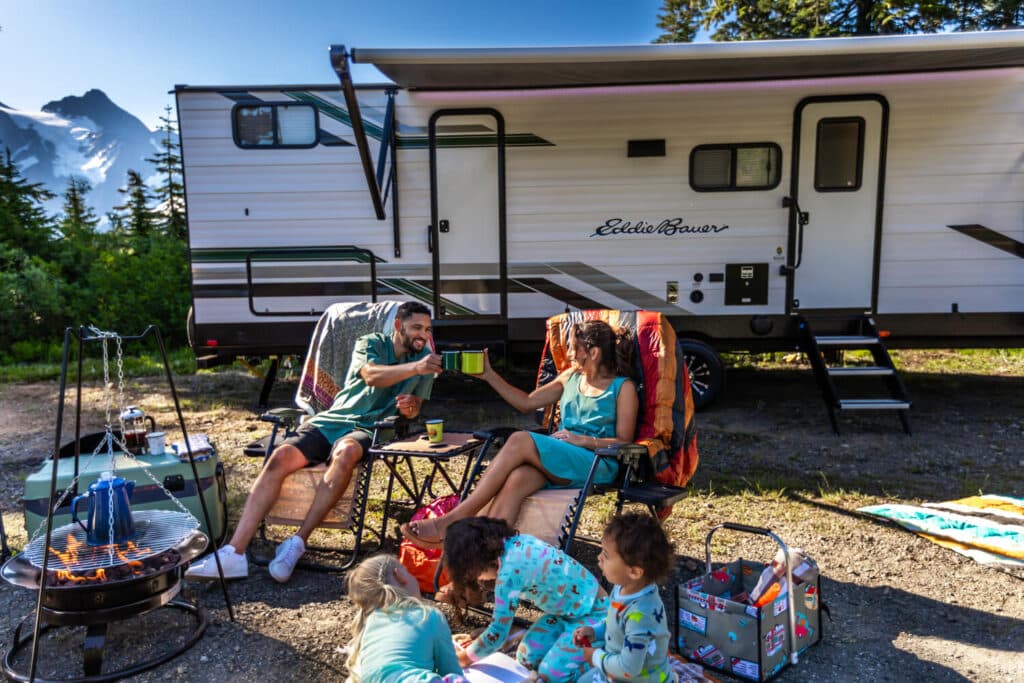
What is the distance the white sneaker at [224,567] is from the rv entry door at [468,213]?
3.07 meters

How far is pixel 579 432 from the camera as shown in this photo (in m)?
3.28

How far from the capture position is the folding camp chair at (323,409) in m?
3.20

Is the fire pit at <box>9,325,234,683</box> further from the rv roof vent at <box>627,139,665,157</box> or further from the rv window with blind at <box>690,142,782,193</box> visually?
the rv window with blind at <box>690,142,782,193</box>

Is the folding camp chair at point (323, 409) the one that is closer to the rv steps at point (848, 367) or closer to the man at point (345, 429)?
the man at point (345, 429)

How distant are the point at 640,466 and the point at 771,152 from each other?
3469 mm

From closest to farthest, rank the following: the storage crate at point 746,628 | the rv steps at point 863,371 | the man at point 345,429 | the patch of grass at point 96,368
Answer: the storage crate at point 746,628
the man at point 345,429
the rv steps at point 863,371
the patch of grass at point 96,368

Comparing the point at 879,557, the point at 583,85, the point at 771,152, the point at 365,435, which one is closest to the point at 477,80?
the point at 583,85

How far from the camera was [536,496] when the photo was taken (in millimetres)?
2840

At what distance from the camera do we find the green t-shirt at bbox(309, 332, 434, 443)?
347 cm

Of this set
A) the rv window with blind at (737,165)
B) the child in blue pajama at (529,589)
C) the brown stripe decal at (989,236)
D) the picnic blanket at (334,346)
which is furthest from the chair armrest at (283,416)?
the brown stripe decal at (989,236)

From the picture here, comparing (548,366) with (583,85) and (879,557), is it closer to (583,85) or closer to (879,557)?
(879,557)

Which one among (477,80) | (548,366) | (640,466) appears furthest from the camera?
(477,80)

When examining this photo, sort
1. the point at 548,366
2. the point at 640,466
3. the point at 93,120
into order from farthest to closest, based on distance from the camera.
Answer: the point at 93,120, the point at 548,366, the point at 640,466

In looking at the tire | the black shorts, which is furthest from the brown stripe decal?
the black shorts
